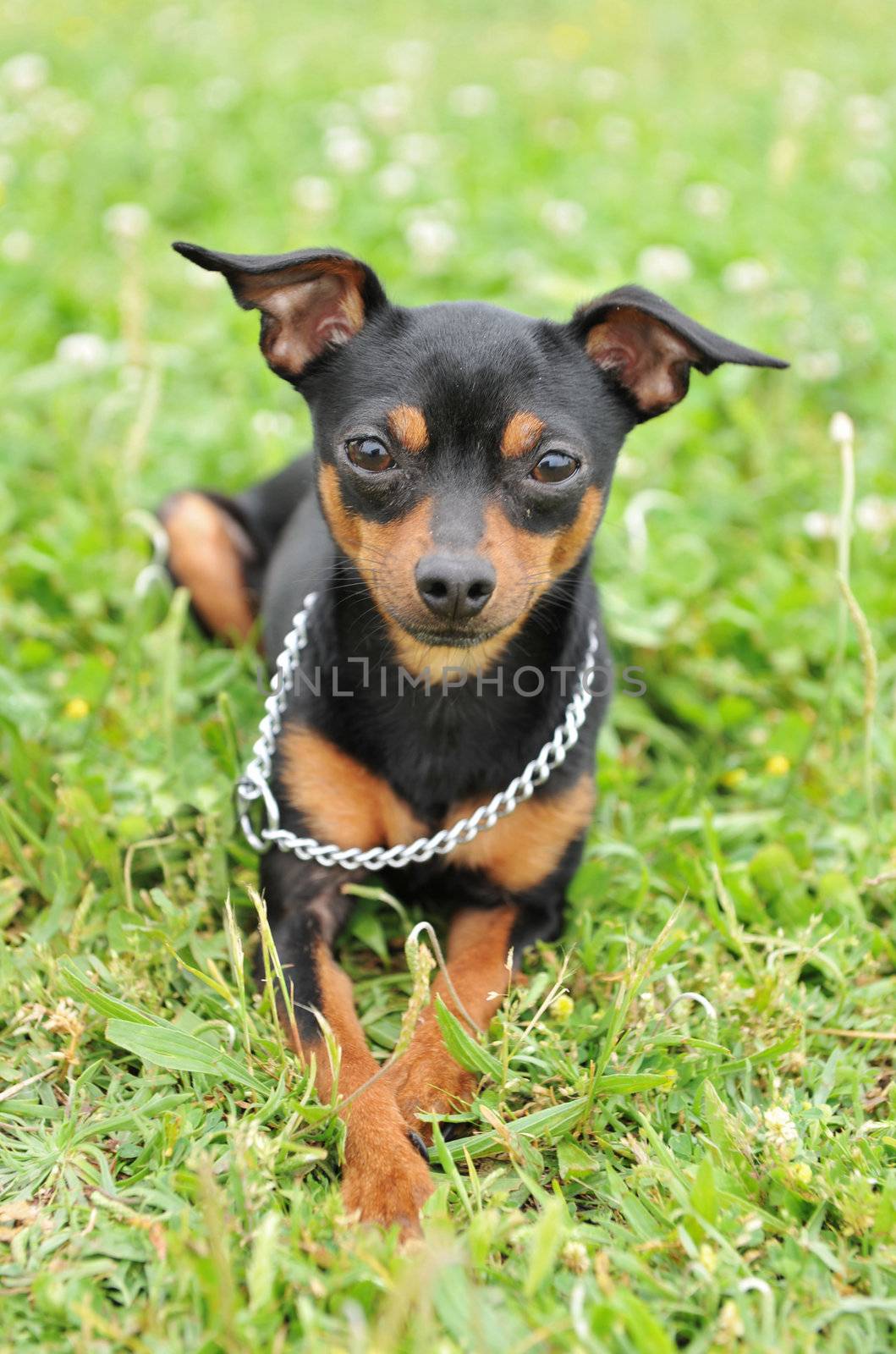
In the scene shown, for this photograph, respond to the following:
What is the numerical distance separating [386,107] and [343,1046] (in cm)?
708

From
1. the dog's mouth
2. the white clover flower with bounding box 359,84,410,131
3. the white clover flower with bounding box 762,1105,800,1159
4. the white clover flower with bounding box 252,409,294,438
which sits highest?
the dog's mouth

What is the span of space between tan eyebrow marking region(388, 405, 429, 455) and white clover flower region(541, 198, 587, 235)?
4.52 metres

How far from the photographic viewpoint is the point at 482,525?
2.62m

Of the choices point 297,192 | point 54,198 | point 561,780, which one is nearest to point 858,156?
point 297,192

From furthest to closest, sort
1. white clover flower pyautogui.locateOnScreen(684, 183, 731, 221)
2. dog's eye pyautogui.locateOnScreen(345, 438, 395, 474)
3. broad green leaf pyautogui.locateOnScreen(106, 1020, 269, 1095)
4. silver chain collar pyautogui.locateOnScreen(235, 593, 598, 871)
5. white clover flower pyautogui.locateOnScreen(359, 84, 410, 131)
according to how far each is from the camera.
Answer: white clover flower pyautogui.locateOnScreen(359, 84, 410, 131), white clover flower pyautogui.locateOnScreen(684, 183, 731, 221), silver chain collar pyautogui.locateOnScreen(235, 593, 598, 871), dog's eye pyautogui.locateOnScreen(345, 438, 395, 474), broad green leaf pyautogui.locateOnScreen(106, 1020, 269, 1095)

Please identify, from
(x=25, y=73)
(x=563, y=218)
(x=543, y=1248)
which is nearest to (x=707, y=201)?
(x=563, y=218)

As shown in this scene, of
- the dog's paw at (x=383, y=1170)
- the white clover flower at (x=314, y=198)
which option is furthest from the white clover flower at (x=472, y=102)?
the dog's paw at (x=383, y=1170)

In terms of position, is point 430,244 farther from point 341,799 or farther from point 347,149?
point 341,799

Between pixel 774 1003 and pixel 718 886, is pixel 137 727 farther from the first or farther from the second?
pixel 774 1003

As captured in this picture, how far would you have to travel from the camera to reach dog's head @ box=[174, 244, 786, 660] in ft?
8.61

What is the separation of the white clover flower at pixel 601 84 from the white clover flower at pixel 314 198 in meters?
3.49

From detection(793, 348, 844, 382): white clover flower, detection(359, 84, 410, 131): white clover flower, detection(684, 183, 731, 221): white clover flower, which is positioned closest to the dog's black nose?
detection(793, 348, 844, 382): white clover flower

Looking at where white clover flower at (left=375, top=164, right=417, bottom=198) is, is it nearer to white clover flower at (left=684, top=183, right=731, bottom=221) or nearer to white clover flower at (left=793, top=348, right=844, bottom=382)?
white clover flower at (left=684, top=183, right=731, bottom=221)

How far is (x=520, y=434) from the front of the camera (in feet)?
8.86
